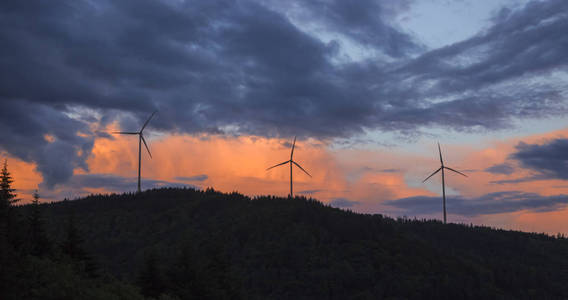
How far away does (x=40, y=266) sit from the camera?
58.6 meters

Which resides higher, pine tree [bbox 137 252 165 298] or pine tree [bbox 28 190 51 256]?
pine tree [bbox 28 190 51 256]

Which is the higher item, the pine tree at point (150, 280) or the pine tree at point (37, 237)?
the pine tree at point (37, 237)

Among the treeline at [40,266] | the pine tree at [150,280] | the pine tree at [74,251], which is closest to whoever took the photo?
the treeline at [40,266]

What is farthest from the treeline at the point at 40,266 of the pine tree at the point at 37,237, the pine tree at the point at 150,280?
the pine tree at the point at 150,280

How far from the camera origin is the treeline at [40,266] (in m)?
48.2

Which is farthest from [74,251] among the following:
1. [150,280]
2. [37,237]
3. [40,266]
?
[40,266]

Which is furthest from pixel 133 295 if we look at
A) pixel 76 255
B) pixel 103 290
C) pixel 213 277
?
pixel 213 277

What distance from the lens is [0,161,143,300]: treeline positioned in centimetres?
4822

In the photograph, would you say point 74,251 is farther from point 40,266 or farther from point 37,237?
point 40,266

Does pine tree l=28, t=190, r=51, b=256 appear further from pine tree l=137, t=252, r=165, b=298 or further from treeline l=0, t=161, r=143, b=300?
pine tree l=137, t=252, r=165, b=298

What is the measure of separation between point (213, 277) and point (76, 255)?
3121 centimetres

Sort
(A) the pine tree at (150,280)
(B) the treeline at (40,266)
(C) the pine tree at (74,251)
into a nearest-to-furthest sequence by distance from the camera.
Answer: (B) the treeline at (40,266) → (C) the pine tree at (74,251) → (A) the pine tree at (150,280)

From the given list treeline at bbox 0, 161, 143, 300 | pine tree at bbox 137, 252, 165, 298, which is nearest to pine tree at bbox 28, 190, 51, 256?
treeline at bbox 0, 161, 143, 300

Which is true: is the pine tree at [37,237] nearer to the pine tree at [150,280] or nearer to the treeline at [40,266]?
the treeline at [40,266]
